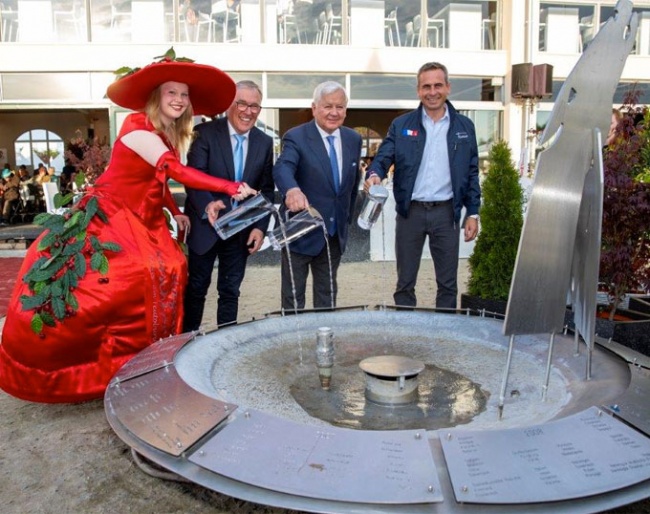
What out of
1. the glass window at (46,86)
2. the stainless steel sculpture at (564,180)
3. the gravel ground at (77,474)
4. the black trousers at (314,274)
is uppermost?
the glass window at (46,86)

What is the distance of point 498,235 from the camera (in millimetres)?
4535

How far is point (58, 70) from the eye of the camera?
39.0ft

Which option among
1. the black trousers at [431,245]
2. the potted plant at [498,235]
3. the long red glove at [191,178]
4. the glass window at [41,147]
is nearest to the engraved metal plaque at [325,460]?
the long red glove at [191,178]

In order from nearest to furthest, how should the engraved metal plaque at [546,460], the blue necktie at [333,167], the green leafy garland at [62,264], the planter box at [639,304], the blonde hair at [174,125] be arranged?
the engraved metal plaque at [546,460]
the green leafy garland at [62,264]
the blonde hair at [174,125]
the blue necktie at [333,167]
the planter box at [639,304]

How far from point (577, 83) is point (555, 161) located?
260 millimetres

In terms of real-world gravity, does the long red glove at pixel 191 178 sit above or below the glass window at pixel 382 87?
below

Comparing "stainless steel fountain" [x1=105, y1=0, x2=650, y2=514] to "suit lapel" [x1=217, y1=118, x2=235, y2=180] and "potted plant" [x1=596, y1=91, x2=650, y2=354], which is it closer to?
"suit lapel" [x1=217, y1=118, x2=235, y2=180]

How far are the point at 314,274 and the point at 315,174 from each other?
0.65 m

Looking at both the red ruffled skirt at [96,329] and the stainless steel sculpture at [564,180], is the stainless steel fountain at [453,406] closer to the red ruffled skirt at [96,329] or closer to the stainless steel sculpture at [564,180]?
the stainless steel sculpture at [564,180]

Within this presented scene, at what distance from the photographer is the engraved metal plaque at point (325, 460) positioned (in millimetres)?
1580

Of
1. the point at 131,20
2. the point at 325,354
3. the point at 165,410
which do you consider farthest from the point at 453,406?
the point at 131,20

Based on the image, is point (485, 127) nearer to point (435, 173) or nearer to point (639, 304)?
point (639, 304)

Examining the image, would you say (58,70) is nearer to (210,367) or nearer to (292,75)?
(292,75)

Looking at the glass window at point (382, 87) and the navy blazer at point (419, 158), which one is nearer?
the navy blazer at point (419, 158)
